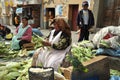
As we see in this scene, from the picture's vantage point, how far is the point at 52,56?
4668 mm

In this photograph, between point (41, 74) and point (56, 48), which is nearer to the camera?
point (41, 74)

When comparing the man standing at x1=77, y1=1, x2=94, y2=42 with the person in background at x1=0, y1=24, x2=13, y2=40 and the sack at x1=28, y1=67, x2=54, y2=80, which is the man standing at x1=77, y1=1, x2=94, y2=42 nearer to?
the sack at x1=28, y1=67, x2=54, y2=80

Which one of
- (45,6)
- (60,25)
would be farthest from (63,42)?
(45,6)

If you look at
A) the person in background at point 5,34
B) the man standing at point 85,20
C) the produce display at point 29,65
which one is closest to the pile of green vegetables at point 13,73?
the produce display at point 29,65

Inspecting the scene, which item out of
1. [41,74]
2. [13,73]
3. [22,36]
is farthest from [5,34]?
[41,74]

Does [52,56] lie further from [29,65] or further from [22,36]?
[22,36]

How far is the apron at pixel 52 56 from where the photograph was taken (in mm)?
4578

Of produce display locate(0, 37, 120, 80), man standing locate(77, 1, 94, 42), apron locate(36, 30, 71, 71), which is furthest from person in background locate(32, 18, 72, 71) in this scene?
man standing locate(77, 1, 94, 42)

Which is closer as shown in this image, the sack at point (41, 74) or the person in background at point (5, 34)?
the sack at point (41, 74)

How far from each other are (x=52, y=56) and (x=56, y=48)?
0.66ft

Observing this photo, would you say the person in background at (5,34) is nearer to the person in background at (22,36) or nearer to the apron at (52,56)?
the person in background at (22,36)

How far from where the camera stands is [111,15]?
43.3 ft

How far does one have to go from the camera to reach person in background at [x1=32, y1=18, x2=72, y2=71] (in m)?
4.55

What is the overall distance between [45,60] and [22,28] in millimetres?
3318
